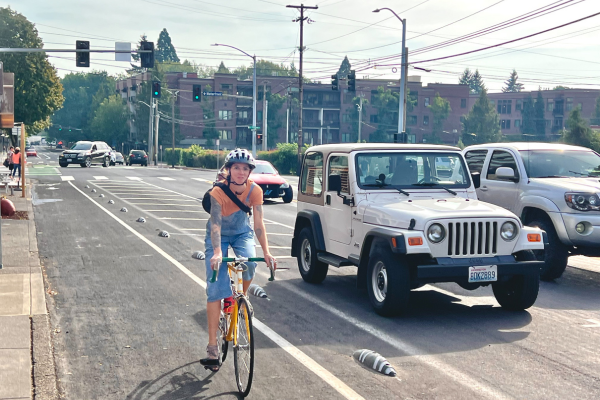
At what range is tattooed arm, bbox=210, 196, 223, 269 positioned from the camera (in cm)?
564

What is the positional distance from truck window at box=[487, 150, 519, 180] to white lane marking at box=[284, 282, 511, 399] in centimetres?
484

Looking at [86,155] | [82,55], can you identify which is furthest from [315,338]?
[86,155]

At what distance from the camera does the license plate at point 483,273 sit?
26.5ft

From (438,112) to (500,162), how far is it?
357 ft

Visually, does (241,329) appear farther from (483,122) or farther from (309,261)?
(483,122)

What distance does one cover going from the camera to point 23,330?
7.47m

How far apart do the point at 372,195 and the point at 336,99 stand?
109m

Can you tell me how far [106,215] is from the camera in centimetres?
2108

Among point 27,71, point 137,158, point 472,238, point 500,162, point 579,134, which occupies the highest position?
point 27,71

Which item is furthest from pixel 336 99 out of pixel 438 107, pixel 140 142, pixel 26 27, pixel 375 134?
pixel 26 27

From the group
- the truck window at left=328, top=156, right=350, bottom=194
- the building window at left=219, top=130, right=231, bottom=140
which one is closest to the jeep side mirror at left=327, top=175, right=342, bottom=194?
the truck window at left=328, top=156, right=350, bottom=194

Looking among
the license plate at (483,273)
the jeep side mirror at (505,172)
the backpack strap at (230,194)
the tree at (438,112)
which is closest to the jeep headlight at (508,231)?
the license plate at (483,273)

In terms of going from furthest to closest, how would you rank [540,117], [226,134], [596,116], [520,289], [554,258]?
1. [540,117]
2. [596,116]
3. [226,134]
4. [554,258]
5. [520,289]

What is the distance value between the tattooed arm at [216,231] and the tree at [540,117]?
418ft
